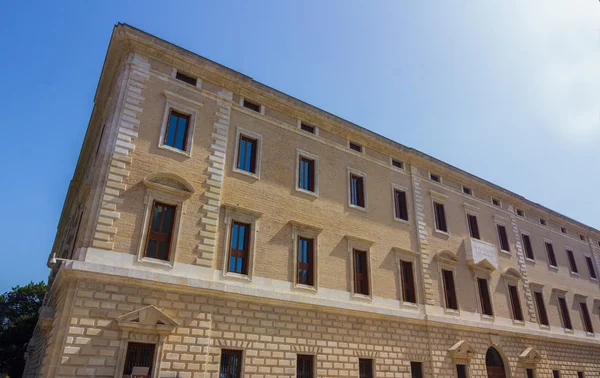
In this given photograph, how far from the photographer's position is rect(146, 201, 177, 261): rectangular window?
41.0 ft

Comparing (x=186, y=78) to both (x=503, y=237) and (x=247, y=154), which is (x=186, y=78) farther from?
(x=503, y=237)

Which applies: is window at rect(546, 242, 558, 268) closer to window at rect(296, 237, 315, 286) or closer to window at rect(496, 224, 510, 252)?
window at rect(496, 224, 510, 252)

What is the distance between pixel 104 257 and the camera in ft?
37.7

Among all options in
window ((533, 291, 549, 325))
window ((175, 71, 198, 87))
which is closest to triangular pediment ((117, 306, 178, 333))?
window ((175, 71, 198, 87))

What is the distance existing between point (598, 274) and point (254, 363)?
2627cm

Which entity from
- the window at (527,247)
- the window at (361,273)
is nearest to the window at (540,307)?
the window at (527,247)

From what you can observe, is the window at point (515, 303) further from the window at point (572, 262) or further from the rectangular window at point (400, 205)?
the rectangular window at point (400, 205)

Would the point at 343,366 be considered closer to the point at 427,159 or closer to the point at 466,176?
the point at 427,159

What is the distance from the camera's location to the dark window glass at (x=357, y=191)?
18038 mm

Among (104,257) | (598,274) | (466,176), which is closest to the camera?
(104,257)

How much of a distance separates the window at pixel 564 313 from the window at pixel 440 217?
31.6 feet

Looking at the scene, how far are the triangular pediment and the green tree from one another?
105ft

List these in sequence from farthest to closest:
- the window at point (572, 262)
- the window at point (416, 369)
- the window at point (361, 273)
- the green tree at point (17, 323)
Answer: the green tree at point (17, 323), the window at point (572, 262), the window at point (416, 369), the window at point (361, 273)

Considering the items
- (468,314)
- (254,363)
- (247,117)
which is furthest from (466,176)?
(254,363)
